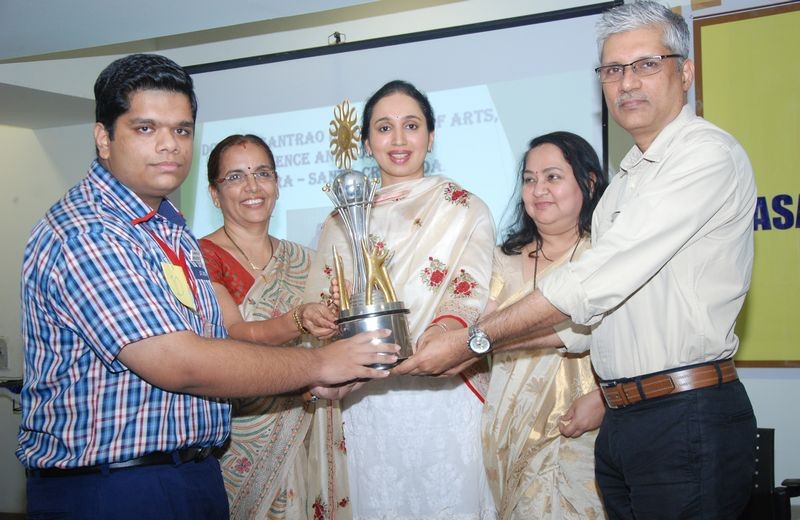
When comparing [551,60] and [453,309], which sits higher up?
[551,60]

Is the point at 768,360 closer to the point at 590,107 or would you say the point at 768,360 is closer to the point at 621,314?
the point at 590,107

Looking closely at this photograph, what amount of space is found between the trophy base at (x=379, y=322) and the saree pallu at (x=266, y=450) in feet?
2.75

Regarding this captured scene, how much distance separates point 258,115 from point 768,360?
303 cm

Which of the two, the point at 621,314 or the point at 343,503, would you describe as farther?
the point at 343,503

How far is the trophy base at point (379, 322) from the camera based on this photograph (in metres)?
2.04

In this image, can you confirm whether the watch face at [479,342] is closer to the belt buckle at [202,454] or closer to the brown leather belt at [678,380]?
the brown leather belt at [678,380]

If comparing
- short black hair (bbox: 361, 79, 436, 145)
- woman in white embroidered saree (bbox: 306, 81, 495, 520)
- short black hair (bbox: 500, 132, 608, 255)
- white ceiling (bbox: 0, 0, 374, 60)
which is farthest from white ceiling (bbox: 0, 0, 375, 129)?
short black hair (bbox: 500, 132, 608, 255)

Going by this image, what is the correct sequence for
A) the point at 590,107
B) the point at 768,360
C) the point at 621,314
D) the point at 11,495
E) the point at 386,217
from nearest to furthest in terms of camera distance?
the point at 621,314 < the point at 386,217 < the point at 768,360 < the point at 590,107 < the point at 11,495

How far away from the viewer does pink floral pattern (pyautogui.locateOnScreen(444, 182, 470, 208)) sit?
8.44 feet

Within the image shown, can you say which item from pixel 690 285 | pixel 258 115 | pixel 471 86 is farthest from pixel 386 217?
pixel 258 115

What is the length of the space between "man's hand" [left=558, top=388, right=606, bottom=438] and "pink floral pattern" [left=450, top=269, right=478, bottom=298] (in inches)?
20.9

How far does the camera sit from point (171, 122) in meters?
1.84

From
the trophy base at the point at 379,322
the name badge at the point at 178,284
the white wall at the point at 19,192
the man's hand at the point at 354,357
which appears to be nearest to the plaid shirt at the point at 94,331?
the name badge at the point at 178,284

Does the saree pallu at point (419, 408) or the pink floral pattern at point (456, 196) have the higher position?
the pink floral pattern at point (456, 196)
